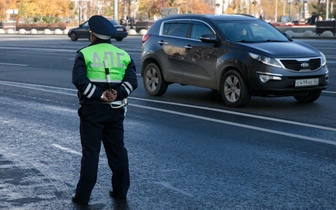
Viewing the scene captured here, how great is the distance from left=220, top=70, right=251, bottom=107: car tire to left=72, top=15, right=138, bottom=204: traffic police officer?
6.49 m

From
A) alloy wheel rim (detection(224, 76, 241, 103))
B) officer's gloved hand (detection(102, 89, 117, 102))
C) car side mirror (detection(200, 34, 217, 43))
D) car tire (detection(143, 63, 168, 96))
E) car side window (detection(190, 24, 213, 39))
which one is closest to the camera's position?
officer's gloved hand (detection(102, 89, 117, 102))

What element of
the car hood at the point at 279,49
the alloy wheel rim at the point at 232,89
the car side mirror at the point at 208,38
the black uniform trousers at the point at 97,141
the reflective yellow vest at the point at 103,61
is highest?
the reflective yellow vest at the point at 103,61

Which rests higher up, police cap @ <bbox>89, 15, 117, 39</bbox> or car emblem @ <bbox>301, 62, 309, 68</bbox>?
police cap @ <bbox>89, 15, 117, 39</bbox>

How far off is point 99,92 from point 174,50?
8.10 metres

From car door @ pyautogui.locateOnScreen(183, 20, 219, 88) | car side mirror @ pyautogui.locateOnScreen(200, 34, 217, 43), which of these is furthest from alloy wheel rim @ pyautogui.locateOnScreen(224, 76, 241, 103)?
car side mirror @ pyautogui.locateOnScreen(200, 34, 217, 43)

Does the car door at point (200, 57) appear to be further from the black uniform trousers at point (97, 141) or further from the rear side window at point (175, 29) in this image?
the black uniform trousers at point (97, 141)

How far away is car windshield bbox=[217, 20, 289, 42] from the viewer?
1324 centimetres

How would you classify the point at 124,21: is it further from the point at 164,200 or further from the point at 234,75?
the point at 164,200

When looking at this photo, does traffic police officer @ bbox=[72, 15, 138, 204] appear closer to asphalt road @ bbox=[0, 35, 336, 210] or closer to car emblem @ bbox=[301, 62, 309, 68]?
asphalt road @ bbox=[0, 35, 336, 210]

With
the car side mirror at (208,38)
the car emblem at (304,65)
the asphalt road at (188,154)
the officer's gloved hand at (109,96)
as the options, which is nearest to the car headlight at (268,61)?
the car emblem at (304,65)

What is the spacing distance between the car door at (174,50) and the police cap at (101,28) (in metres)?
7.71

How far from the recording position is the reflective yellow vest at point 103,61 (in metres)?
6.03

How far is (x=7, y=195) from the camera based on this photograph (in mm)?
6504

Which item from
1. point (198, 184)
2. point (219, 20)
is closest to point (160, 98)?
point (219, 20)
